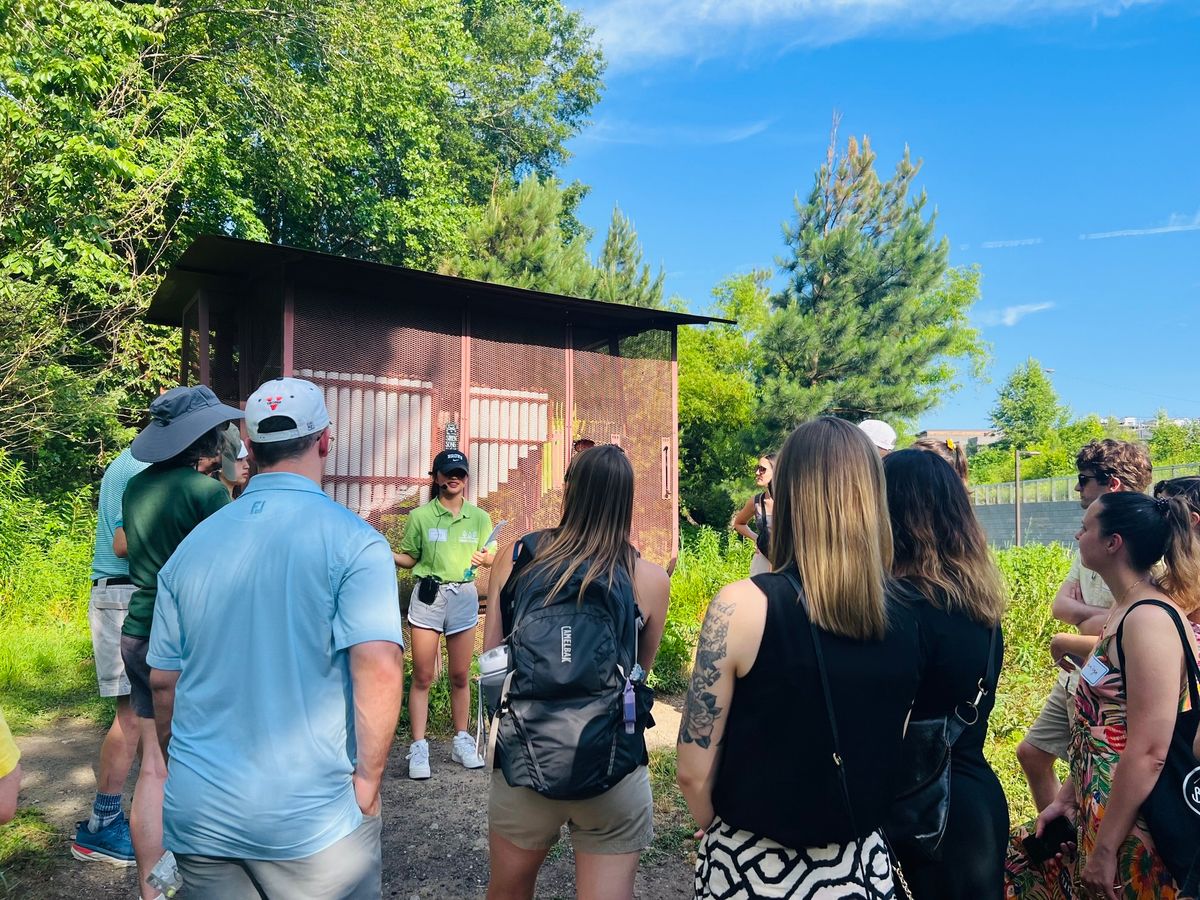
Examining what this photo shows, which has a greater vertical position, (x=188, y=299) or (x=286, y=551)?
(x=188, y=299)

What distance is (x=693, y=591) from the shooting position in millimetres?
10586

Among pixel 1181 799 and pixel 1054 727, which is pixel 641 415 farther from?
pixel 1181 799

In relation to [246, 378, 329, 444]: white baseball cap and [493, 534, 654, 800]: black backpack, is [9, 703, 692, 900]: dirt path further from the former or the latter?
[246, 378, 329, 444]: white baseball cap

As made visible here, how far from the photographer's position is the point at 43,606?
9719 millimetres

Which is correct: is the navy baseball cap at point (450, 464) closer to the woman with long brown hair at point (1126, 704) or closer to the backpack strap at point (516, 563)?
the backpack strap at point (516, 563)

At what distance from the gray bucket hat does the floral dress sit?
10.6 ft

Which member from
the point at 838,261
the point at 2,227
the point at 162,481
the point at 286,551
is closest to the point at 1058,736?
Result: the point at 286,551

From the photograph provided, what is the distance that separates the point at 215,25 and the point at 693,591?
1222 cm

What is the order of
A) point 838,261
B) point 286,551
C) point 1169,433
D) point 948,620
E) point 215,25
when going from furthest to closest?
1. point 1169,433
2. point 838,261
3. point 215,25
4. point 948,620
5. point 286,551

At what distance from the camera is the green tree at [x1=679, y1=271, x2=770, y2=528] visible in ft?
68.5

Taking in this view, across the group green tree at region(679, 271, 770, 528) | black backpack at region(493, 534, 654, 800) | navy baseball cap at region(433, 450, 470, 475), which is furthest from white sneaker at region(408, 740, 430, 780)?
green tree at region(679, 271, 770, 528)

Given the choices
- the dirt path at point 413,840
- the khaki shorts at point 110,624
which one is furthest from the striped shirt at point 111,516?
the dirt path at point 413,840

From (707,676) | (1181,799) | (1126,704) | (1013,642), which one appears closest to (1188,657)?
(1126,704)

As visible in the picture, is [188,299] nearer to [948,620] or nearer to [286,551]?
[286,551]
